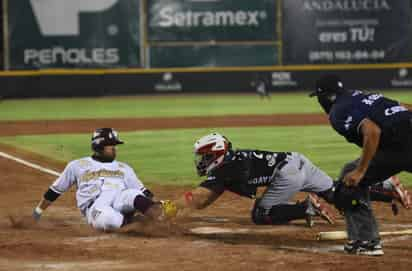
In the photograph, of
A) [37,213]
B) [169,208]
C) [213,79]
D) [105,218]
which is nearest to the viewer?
[169,208]

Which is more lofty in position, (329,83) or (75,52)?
(329,83)

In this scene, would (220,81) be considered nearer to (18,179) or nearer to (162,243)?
(18,179)

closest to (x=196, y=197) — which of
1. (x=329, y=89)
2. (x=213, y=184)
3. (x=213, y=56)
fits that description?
(x=213, y=184)

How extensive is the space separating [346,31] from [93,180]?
2465 cm

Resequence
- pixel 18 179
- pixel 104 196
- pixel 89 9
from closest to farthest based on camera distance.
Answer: pixel 104 196
pixel 18 179
pixel 89 9

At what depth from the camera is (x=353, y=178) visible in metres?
7.54

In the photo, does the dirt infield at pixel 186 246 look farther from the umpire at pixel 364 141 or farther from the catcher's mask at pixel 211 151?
the catcher's mask at pixel 211 151

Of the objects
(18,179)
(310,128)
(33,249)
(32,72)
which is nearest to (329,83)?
(33,249)

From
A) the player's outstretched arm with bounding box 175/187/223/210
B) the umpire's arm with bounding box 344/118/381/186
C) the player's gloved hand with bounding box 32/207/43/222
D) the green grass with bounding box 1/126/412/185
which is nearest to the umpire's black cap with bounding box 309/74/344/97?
the umpire's arm with bounding box 344/118/381/186

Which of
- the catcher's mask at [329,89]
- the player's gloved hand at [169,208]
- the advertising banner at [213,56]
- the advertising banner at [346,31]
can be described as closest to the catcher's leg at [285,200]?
the player's gloved hand at [169,208]

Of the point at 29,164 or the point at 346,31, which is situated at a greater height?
the point at 346,31

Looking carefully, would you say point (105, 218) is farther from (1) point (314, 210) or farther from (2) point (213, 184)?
(1) point (314, 210)

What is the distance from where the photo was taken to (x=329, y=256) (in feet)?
25.7

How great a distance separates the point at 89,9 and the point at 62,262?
2550cm
